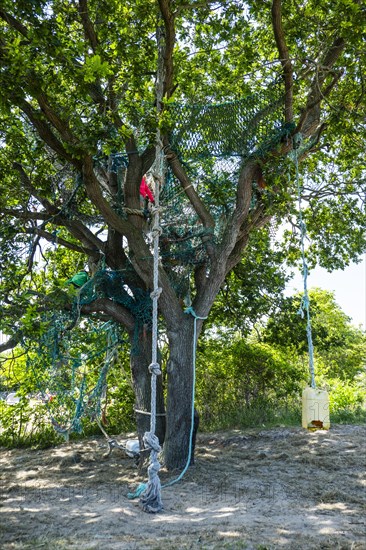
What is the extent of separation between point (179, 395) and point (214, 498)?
4.46 ft

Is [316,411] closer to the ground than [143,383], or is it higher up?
closer to the ground

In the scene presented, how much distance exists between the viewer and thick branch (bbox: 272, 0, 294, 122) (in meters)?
5.45

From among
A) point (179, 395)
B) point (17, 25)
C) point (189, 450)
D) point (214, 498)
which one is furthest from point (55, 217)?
point (214, 498)

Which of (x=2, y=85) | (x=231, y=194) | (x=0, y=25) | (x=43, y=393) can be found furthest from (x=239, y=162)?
(x=43, y=393)

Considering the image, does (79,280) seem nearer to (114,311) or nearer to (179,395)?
(114,311)

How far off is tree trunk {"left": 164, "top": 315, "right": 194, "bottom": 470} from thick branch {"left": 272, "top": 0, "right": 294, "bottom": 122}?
2616 mm

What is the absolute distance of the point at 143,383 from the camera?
6.19m

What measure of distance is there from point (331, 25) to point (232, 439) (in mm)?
5081

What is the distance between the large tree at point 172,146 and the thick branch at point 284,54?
0.5 inches

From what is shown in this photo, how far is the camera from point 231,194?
641 cm

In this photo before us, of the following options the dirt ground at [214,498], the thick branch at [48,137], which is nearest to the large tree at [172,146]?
the thick branch at [48,137]

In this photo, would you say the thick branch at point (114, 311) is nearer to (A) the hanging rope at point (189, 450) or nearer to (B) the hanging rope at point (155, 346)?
(A) the hanging rope at point (189, 450)

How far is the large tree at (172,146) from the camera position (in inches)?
217

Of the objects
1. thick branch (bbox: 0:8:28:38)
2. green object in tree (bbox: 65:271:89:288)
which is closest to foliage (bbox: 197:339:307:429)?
green object in tree (bbox: 65:271:89:288)
